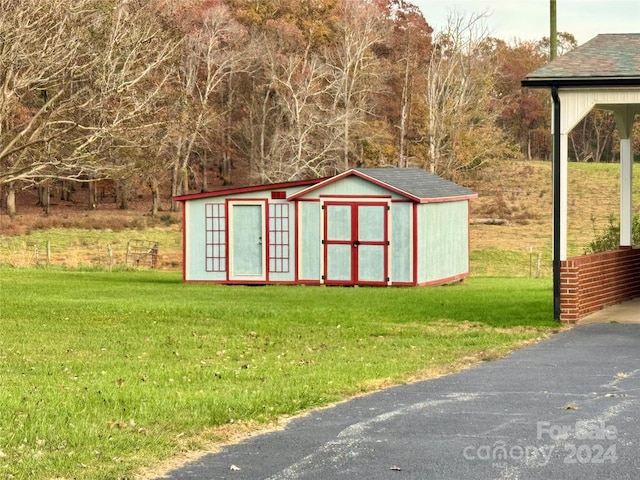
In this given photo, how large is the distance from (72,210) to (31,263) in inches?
1166

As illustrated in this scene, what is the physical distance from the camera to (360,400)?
1088 centimetres

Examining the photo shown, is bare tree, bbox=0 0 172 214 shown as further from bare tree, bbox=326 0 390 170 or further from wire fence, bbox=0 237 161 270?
bare tree, bbox=326 0 390 170

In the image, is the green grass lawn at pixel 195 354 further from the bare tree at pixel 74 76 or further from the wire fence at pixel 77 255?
the wire fence at pixel 77 255

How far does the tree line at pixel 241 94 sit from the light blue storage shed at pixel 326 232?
2.41 m

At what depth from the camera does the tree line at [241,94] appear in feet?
76.7

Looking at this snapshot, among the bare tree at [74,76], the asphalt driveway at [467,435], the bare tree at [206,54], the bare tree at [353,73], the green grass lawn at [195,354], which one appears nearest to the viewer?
the asphalt driveway at [467,435]

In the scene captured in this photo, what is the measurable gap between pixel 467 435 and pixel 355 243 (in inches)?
770

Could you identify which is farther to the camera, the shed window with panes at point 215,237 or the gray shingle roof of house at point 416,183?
the shed window with panes at point 215,237

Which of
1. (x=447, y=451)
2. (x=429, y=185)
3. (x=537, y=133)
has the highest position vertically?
(x=537, y=133)

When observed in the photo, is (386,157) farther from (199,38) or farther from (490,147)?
(199,38)

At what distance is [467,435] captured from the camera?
9148 mm

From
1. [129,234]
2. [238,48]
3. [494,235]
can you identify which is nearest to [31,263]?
[129,234]

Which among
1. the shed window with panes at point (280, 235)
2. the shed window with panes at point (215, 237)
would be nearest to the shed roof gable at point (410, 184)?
the shed window with panes at point (280, 235)

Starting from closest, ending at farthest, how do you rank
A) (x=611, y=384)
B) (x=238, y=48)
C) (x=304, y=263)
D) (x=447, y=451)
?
(x=447, y=451) < (x=611, y=384) < (x=304, y=263) < (x=238, y=48)
